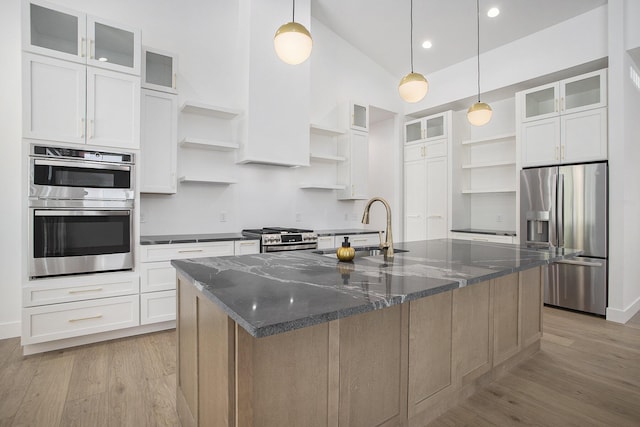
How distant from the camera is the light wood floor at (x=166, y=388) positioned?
1.94m

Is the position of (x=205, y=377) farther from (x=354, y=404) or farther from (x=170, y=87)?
(x=170, y=87)

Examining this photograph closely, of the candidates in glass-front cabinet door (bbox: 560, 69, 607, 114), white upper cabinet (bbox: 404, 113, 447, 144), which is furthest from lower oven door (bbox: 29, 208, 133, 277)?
glass-front cabinet door (bbox: 560, 69, 607, 114)

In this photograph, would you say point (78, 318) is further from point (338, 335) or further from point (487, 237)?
point (487, 237)

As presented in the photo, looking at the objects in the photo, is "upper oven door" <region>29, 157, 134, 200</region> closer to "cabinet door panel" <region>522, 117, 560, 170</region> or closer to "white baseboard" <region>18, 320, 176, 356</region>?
"white baseboard" <region>18, 320, 176, 356</region>

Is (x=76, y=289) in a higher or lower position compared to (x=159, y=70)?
lower

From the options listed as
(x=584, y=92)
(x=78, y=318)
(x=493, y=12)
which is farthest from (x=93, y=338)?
(x=584, y=92)

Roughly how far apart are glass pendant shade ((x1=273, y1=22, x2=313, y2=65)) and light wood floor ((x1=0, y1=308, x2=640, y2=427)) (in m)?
2.23

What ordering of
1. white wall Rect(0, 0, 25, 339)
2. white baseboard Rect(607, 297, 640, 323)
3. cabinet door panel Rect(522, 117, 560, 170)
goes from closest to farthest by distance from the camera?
white wall Rect(0, 0, 25, 339), white baseboard Rect(607, 297, 640, 323), cabinet door panel Rect(522, 117, 560, 170)

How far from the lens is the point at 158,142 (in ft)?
11.4

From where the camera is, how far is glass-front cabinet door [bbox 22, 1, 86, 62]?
8.81ft

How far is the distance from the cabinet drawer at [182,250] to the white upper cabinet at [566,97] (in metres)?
4.02

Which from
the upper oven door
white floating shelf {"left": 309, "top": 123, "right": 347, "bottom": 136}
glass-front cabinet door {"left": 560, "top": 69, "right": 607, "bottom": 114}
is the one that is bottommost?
the upper oven door

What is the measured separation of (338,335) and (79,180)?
270cm

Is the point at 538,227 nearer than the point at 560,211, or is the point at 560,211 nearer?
the point at 560,211
